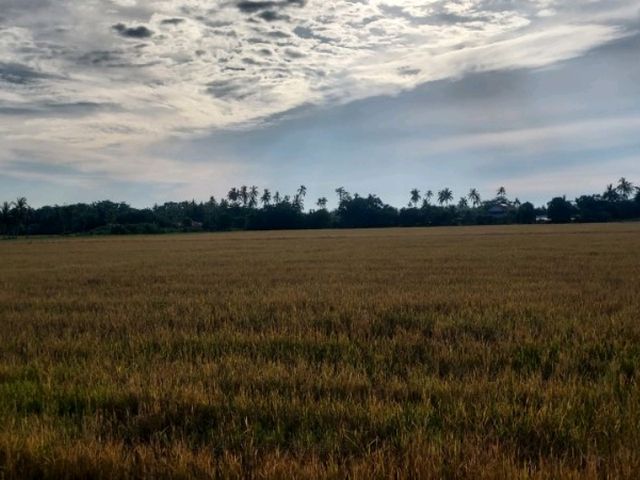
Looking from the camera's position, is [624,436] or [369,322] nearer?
[624,436]

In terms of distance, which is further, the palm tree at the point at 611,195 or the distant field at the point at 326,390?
the palm tree at the point at 611,195

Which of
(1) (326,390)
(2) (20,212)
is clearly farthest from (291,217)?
(1) (326,390)

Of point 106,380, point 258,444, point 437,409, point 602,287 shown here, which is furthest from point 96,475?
point 602,287

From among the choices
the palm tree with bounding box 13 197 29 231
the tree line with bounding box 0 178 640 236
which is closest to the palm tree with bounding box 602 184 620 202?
the tree line with bounding box 0 178 640 236

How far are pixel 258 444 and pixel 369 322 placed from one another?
5.22 meters

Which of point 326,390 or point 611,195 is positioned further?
point 611,195

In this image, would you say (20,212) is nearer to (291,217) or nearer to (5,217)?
(5,217)

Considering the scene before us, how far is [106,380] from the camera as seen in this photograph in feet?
20.1

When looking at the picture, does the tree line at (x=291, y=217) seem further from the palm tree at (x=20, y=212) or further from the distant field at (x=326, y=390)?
the distant field at (x=326, y=390)

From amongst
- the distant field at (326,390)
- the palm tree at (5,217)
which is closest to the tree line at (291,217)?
the palm tree at (5,217)

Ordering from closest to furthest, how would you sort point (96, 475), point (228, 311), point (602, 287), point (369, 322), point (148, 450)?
point (96, 475) → point (148, 450) → point (369, 322) → point (228, 311) → point (602, 287)

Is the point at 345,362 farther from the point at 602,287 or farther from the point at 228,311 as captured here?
the point at 602,287

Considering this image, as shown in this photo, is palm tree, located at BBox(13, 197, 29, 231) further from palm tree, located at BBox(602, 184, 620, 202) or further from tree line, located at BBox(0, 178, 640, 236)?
palm tree, located at BBox(602, 184, 620, 202)

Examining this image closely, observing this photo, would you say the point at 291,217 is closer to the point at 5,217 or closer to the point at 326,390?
the point at 5,217
